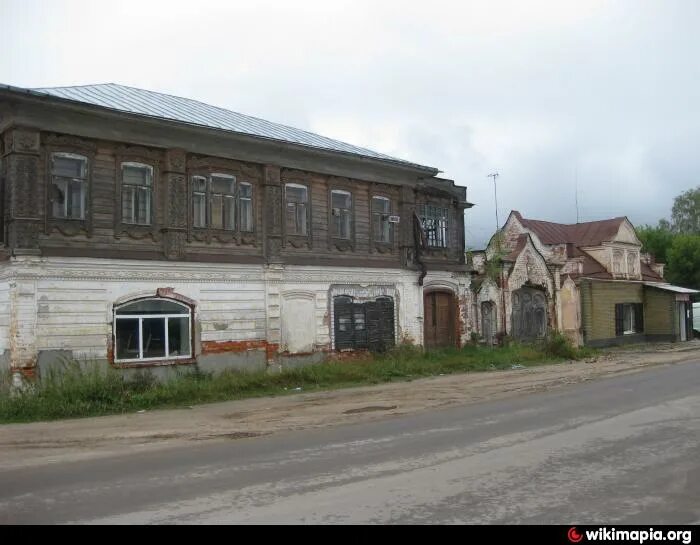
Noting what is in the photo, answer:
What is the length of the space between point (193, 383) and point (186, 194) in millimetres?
4902

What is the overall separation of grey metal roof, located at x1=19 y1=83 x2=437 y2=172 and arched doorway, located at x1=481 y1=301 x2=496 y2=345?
6.70 m

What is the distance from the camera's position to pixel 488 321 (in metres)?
27.8

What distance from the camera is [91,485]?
7.59m

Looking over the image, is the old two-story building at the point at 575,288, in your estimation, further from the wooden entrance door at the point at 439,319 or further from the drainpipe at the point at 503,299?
the wooden entrance door at the point at 439,319

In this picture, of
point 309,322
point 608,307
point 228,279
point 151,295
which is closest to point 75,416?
point 151,295

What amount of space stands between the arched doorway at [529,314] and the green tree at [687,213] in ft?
138

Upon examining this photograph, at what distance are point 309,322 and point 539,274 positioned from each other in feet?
43.5

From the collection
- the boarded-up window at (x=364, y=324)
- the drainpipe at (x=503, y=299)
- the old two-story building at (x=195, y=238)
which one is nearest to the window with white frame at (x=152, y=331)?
the old two-story building at (x=195, y=238)

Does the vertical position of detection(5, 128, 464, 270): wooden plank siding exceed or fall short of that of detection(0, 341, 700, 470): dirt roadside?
it exceeds it

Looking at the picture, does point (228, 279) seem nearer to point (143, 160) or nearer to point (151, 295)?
point (151, 295)

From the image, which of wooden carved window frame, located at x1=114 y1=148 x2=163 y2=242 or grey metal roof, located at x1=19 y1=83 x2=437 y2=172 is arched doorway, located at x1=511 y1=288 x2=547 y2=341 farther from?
wooden carved window frame, located at x1=114 y1=148 x2=163 y2=242

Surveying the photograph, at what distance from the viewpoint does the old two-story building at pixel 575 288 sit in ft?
91.8

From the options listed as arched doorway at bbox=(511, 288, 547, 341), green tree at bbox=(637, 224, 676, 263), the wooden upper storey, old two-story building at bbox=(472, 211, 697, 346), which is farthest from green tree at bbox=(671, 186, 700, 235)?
the wooden upper storey

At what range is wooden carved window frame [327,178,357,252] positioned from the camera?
70.5 feet
